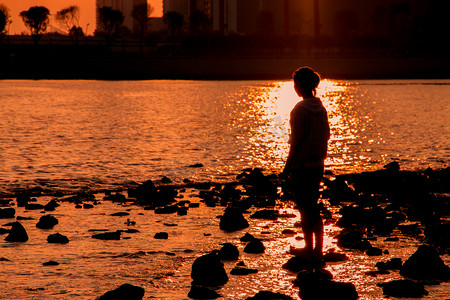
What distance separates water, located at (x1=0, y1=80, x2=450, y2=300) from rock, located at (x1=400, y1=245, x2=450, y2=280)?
199mm

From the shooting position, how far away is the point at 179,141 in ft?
80.0

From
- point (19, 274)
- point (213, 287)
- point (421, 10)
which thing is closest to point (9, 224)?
point (19, 274)

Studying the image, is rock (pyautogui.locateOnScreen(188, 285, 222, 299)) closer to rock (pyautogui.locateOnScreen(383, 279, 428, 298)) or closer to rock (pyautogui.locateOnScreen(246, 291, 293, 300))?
rock (pyautogui.locateOnScreen(246, 291, 293, 300))

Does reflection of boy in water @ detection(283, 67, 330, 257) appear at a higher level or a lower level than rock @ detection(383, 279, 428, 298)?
higher

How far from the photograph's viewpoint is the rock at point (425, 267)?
25.4 feet

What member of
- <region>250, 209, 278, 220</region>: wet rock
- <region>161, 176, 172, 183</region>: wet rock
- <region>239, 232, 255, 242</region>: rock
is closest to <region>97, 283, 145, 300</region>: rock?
<region>239, 232, 255, 242</region>: rock

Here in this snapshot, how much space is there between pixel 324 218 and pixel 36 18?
160 m

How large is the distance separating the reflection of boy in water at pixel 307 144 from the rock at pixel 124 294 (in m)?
2.09

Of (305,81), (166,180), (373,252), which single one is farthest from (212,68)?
(305,81)

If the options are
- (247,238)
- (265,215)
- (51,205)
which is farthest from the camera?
(51,205)

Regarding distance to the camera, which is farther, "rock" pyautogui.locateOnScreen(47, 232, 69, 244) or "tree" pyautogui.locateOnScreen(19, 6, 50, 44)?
"tree" pyautogui.locateOnScreen(19, 6, 50, 44)

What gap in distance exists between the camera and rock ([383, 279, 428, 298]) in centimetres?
705

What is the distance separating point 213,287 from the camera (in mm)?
7445

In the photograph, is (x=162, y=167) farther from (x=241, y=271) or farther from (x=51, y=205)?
(x=241, y=271)
